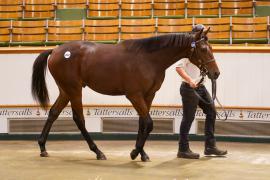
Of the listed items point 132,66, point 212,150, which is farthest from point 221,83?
point 132,66

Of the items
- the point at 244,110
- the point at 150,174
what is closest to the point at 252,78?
the point at 244,110

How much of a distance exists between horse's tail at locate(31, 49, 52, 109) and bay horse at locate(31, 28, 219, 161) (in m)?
0.33

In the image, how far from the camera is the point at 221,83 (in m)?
6.33

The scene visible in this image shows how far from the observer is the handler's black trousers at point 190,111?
16.3 feet

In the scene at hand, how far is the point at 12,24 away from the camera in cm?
955

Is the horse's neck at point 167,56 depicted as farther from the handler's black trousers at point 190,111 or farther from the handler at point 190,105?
the handler's black trousers at point 190,111

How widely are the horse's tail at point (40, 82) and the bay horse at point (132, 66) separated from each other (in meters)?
0.33

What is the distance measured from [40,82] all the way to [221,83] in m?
2.73

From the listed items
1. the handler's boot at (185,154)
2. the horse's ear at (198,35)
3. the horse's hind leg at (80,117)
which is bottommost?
the handler's boot at (185,154)

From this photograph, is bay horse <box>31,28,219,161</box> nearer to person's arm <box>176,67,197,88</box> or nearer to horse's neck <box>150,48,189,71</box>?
horse's neck <box>150,48,189,71</box>

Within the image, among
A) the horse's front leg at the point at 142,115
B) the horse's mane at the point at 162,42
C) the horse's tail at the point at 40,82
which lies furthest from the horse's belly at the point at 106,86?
the horse's tail at the point at 40,82

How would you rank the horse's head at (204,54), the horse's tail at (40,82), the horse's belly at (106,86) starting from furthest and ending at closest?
1. the horse's tail at (40,82)
2. the horse's belly at (106,86)
3. the horse's head at (204,54)

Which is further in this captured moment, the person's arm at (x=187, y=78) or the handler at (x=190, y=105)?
the handler at (x=190, y=105)

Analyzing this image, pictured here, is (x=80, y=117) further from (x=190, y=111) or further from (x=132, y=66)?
(x=190, y=111)
